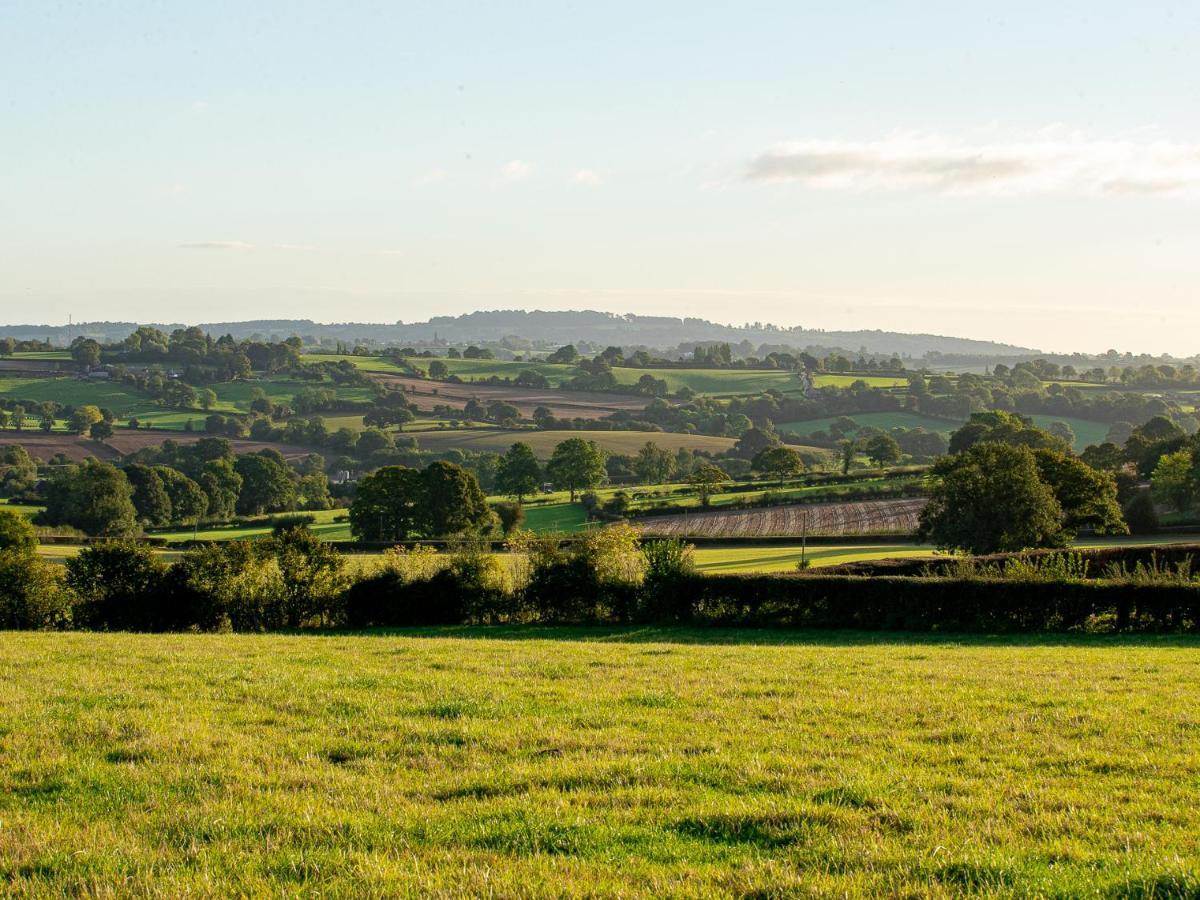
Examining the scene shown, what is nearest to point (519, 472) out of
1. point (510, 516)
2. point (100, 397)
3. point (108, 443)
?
point (510, 516)

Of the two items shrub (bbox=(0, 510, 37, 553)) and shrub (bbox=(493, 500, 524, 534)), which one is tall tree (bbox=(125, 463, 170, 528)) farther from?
shrub (bbox=(0, 510, 37, 553))

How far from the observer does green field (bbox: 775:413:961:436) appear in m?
172

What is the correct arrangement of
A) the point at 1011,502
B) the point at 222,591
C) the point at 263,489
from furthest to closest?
the point at 263,489 < the point at 1011,502 < the point at 222,591

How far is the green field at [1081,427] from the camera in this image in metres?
165

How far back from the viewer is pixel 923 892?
6914 mm

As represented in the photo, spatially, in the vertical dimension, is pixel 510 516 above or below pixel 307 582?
below

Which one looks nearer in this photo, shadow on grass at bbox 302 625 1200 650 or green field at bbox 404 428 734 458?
shadow on grass at bbox 302 625 1200 650

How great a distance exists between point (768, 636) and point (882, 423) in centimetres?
14995

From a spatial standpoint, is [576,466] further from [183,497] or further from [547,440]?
[183,497]

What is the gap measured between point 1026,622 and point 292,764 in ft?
87.2

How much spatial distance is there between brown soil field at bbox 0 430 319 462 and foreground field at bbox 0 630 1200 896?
133m

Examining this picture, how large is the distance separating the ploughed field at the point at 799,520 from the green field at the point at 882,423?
3305 inches

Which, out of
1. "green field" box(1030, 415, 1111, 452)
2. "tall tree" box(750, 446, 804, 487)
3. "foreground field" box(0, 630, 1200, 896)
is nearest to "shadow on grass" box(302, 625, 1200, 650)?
"foreground field" box(0, 630, 1200, 896)

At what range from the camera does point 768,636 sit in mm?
30328
